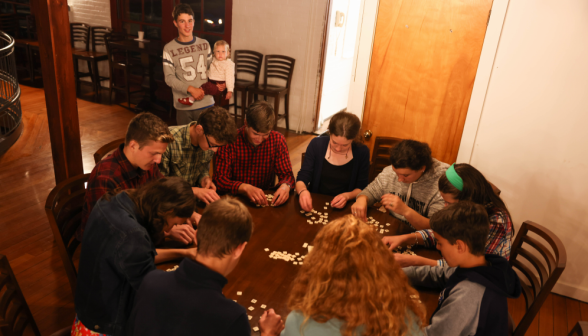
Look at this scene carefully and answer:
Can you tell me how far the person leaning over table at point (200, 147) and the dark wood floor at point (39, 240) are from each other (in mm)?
1113

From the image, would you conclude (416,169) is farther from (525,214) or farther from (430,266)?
(525,214)

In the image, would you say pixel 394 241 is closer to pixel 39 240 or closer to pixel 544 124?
pixel 544 124

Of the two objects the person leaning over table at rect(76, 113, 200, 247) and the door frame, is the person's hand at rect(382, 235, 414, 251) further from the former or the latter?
the door frame

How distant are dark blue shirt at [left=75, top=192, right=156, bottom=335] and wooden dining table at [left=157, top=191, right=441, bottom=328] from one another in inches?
11.2

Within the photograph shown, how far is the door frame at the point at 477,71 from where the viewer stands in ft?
9.42

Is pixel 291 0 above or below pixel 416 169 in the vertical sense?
above

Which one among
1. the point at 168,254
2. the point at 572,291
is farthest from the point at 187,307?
the point at 572,291

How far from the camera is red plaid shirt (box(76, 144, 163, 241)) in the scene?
2.02 metres

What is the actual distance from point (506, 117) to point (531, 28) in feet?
2.04

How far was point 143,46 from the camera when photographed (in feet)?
20.0

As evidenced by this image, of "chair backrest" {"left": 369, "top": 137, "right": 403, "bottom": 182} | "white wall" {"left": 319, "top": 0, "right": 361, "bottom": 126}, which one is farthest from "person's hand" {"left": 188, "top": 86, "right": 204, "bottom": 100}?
"white wall" {"left": 319, "top": 0, "right": 361, "bottom": 126}

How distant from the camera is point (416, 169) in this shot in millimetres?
2400

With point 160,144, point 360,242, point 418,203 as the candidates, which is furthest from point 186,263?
point 418,203

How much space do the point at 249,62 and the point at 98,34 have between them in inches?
123
